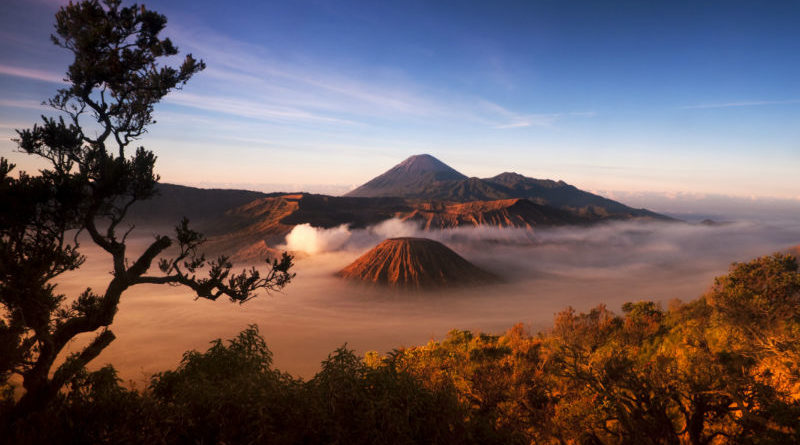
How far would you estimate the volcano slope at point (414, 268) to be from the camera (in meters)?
89.9

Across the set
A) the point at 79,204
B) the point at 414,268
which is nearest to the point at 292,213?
the point at 414,268

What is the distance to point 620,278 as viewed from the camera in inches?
4665

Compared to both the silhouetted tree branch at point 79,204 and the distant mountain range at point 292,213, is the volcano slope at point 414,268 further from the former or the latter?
the silhouetted tree branch at point 79,204

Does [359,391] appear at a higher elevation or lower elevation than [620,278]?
higher

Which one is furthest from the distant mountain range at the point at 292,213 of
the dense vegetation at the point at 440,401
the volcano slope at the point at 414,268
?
the dense vegetation at the point at 440,401

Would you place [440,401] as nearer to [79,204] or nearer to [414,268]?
[79,204]

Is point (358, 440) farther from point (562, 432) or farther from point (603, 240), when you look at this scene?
point (603, 240)

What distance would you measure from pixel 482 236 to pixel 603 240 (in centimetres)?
7618

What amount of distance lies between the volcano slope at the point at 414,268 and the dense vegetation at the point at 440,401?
6484cm

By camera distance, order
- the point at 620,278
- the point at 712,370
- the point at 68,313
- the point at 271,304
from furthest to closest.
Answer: the point at 620,278 < the point at 271,304 < the point at 712,370 < the point at 68,313

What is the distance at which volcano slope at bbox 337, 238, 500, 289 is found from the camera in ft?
295

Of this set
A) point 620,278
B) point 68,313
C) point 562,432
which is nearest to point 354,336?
point 562,432

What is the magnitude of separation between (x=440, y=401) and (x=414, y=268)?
281 feet

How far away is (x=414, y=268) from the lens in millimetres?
92750
